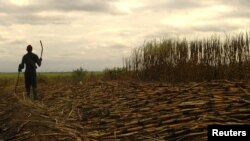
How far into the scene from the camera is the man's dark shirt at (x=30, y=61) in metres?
11.3

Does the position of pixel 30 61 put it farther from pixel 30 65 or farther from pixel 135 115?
pixel 135 115

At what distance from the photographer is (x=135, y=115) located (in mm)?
7070

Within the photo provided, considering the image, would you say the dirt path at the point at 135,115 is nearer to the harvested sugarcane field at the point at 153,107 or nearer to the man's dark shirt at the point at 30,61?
the harvested sugarcane field at the point at 153,107

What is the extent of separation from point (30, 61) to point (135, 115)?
5.11 metres

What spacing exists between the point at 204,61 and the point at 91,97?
4086mm

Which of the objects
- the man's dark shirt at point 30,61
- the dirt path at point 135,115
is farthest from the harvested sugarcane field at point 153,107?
the man's dark shirt at point 30,61

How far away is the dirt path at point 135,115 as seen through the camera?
19.2ft

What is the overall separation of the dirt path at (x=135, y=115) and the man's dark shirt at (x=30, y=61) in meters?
1.59

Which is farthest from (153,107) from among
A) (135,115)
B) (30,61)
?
(30,61)

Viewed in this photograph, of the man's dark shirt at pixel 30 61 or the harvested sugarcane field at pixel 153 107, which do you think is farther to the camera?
the man's dark shirt at pixel 30 61

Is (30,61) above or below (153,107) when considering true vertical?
above

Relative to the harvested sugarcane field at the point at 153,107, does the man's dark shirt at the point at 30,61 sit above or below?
above

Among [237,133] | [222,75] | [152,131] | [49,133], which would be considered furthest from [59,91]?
[237,133]

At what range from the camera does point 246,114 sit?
18.9ft
